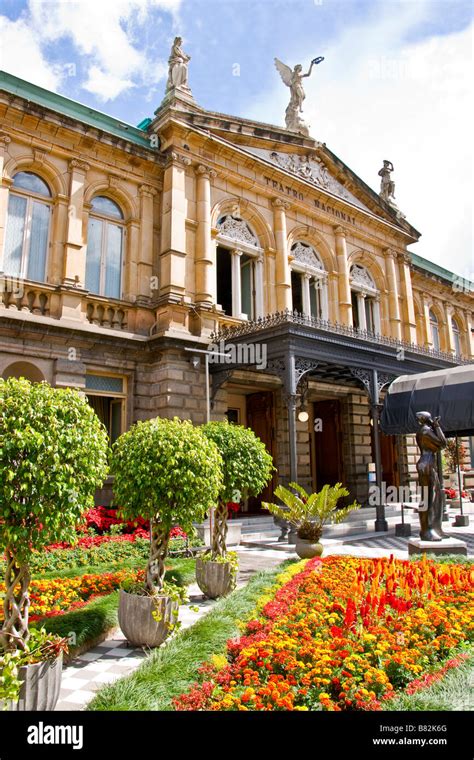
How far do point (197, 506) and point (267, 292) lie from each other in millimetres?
13646

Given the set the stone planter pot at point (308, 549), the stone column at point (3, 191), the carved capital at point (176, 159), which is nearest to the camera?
the stone planter pot at point (308, 549)

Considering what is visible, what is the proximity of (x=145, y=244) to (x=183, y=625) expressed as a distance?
12.8m

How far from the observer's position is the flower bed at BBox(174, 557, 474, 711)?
4.09m

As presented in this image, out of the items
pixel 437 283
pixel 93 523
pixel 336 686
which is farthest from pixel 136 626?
pixel 437 283

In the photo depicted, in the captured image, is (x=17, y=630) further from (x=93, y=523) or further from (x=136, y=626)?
(x=93, y=523)

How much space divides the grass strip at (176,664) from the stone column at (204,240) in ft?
37.1

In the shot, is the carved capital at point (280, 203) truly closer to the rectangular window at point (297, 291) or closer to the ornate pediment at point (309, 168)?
the ornate pediment at point (309, 168)

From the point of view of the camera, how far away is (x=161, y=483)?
6.09 metres

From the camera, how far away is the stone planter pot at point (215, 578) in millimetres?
7957

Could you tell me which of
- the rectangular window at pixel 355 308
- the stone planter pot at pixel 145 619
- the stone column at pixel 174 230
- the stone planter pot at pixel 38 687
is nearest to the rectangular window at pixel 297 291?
the rectangular window at pixel 355 308

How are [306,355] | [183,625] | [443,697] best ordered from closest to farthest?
1. [443,697]
2. [183,625]
3. [306,355]

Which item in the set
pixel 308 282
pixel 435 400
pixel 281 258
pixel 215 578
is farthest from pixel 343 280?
pixel 215 578

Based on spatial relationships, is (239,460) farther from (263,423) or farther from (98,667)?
(263,423)

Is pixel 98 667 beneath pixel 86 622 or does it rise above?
beneath
